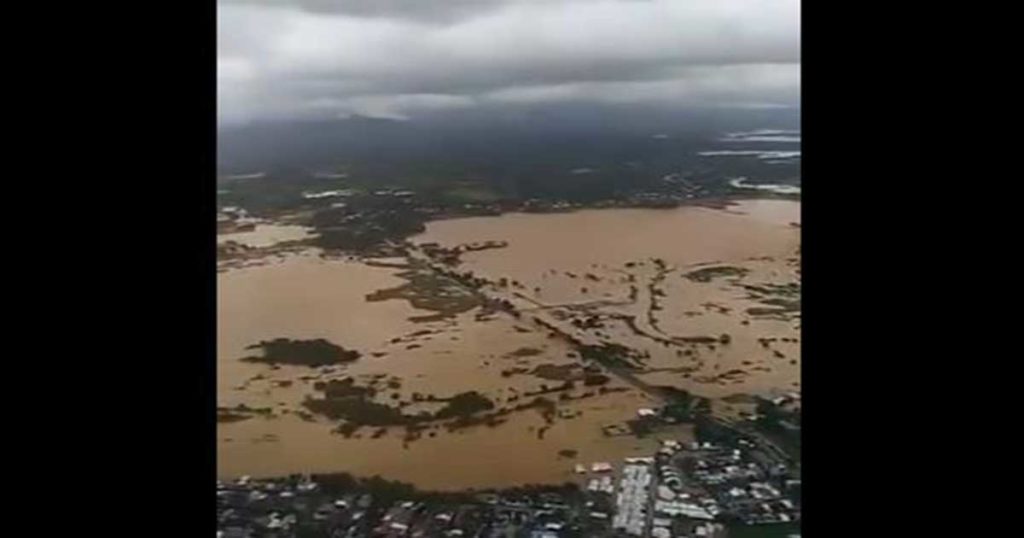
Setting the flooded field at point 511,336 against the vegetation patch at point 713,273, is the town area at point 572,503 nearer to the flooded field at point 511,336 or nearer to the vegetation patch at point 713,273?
the flooded field at point 511,336

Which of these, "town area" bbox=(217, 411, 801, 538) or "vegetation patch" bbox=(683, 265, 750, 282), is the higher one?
"vegetation patch" bbox=(683, 265, 750, 282)

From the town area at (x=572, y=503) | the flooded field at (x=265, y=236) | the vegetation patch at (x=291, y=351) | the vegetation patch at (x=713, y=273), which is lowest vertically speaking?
the town area at (x=572, y=503)

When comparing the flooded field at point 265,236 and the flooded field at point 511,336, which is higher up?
the flooded field at point 265,236

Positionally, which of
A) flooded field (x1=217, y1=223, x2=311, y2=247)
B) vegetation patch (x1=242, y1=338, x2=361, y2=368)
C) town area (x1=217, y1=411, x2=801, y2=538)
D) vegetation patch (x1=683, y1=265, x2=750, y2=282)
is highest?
flooded field (x1=217, y1=223, x2=311, y2=247)

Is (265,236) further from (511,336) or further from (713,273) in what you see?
(713,273)

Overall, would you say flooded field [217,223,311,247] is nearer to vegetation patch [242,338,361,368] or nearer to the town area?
vegetation patch [242,338,361,368]

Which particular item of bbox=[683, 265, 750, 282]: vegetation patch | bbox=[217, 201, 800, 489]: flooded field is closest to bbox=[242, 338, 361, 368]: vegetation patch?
bbox=[217, 201, 800, 489]: flooded field

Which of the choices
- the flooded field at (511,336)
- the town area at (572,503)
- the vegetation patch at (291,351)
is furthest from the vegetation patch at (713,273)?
the vegetation patch at (291,351)
